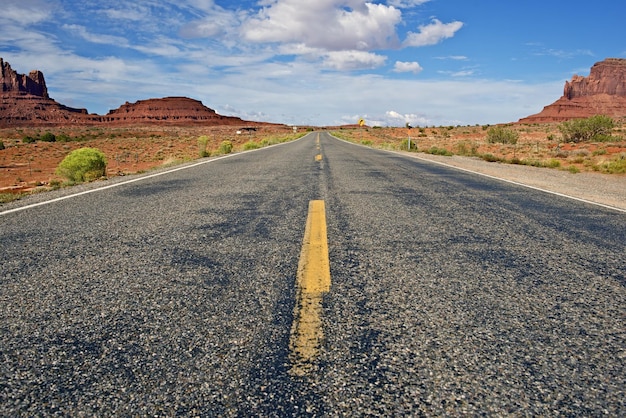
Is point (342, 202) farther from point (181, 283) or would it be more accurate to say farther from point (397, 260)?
point (181, 283)

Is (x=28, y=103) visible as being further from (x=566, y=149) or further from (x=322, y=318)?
(x=322, y=318)

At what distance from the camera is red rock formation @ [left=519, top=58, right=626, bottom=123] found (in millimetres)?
140500

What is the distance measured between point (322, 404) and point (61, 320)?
1.52m

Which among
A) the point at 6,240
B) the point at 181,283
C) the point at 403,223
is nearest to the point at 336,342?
the point at 181,283

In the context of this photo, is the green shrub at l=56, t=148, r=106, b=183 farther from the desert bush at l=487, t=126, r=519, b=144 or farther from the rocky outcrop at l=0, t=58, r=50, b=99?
the rocky outcrop at l=0, t=58, r=50, b=99

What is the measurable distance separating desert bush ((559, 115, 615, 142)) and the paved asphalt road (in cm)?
2965

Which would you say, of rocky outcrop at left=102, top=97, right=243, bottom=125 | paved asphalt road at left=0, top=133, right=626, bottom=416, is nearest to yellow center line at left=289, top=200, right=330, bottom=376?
paved asphalt road at left=0, top=133, right=626, bottom=416

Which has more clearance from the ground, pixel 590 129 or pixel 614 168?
pixel 590 129

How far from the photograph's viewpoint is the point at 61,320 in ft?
6.96

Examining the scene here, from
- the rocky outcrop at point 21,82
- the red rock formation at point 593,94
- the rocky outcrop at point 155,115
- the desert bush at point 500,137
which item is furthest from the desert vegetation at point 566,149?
the rocky outcrop at point 21,82

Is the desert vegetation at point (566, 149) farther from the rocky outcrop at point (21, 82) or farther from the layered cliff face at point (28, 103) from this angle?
the rocky outcrop at point (21, 82)

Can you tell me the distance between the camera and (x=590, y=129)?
94.1 feet

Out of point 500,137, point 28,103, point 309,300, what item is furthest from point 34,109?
point 309,300

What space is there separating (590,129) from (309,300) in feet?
110
